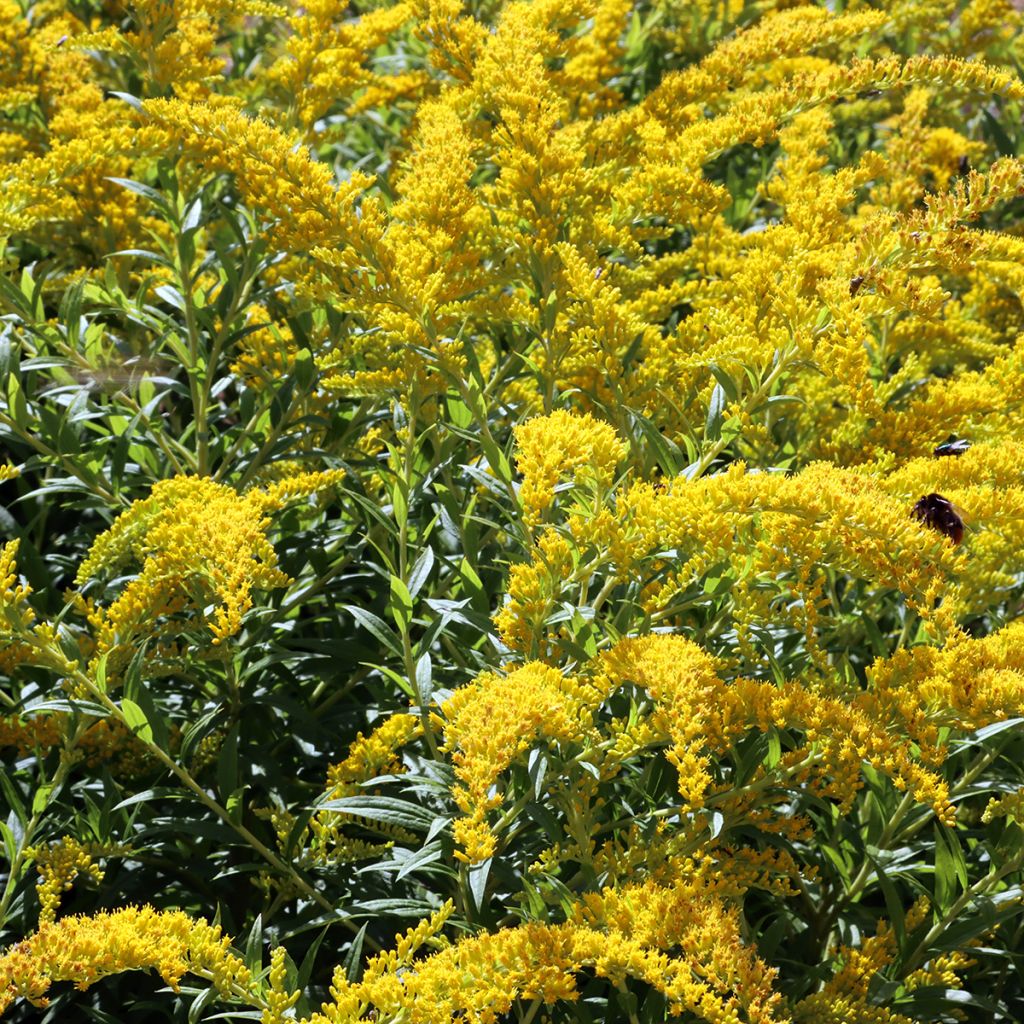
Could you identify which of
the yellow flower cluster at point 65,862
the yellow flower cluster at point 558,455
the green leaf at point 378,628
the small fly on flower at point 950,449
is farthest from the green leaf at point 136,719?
the small fly on flower at point 950,449

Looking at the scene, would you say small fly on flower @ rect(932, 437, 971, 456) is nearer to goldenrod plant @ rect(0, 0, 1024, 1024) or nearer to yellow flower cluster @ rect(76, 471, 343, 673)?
goldenrod plant @ rect(0, 0, 1024, 1024)

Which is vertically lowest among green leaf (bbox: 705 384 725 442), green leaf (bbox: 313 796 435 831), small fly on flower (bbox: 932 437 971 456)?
green leaf (bbox: 313 796 435 831)

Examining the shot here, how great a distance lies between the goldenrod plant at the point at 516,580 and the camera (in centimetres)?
230

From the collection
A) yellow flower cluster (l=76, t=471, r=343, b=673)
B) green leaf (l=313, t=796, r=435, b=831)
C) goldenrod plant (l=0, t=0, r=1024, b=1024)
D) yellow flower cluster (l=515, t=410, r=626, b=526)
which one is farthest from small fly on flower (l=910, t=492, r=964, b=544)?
yellow flower cluster (l=76, t=471, r=343, b=673)

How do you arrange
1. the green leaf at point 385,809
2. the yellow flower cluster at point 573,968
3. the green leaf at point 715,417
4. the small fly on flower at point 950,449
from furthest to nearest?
the small fly on flower at point 950,449 < the green leaf at point 715,417 < the green leaf at point 385,809 < the yellow flower cluster at point 573,968

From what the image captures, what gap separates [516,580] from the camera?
2.39 meters

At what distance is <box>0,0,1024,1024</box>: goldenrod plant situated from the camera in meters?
2.30

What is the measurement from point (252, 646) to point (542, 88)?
1.51 meters

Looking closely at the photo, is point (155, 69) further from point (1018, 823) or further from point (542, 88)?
point (1018, 823)

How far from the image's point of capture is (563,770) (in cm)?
245

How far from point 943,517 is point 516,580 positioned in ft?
2.86

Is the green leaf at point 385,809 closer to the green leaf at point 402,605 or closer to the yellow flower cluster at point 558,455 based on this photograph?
the green leaf at point 402,605

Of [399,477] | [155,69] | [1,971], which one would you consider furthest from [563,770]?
[155,69]

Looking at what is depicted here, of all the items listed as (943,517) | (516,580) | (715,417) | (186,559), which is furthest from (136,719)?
(943,517)
